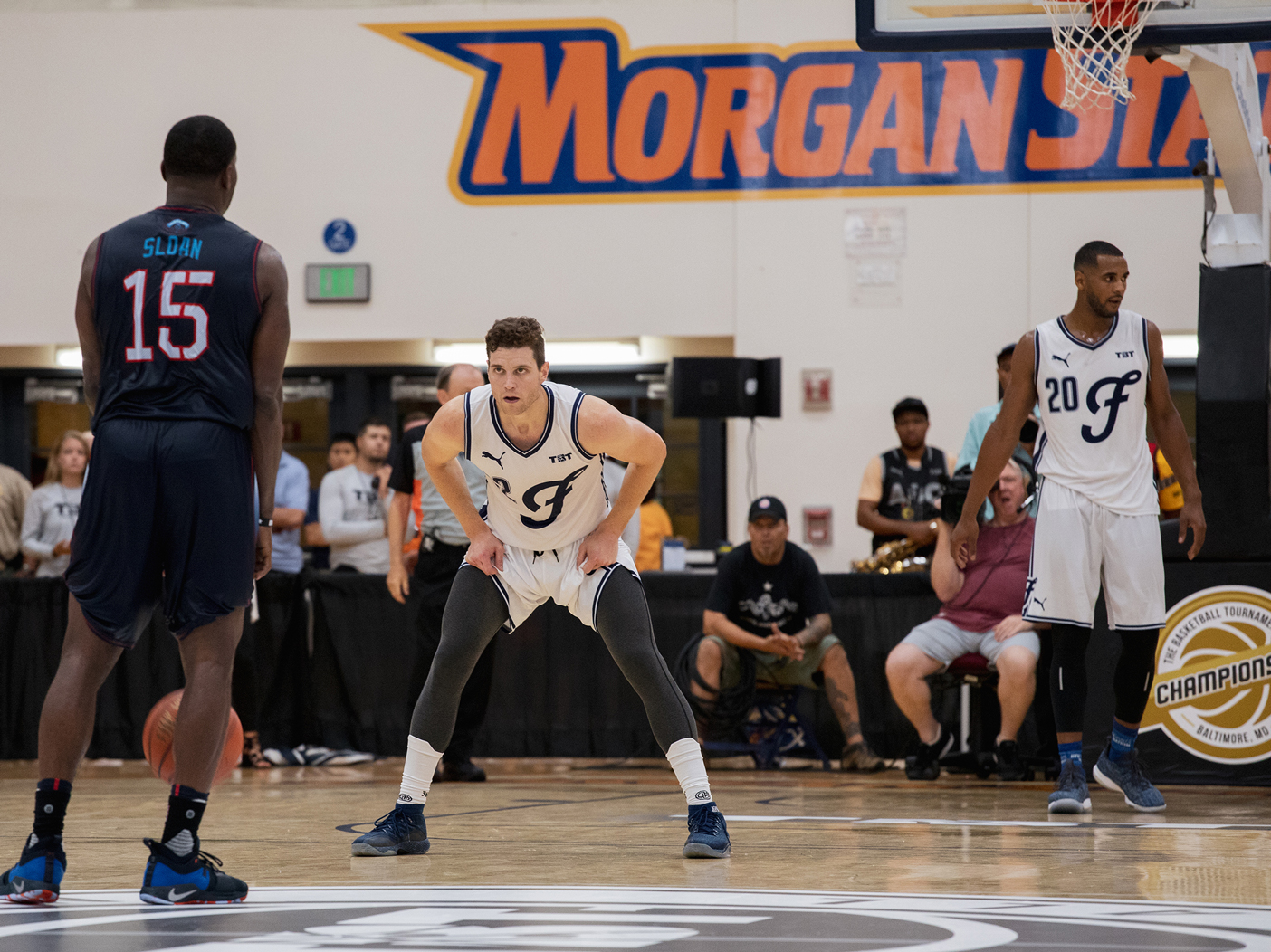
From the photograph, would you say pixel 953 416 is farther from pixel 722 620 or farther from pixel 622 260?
pixel 722 620

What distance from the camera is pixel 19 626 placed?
8.72 meters

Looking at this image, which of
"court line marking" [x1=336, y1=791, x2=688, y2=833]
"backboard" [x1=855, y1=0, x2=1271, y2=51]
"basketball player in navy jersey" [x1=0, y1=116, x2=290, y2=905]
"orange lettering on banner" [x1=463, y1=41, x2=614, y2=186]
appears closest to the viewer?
"basketball player in navy jersey" [x1=0, y1=116, x2=290, y2=905]

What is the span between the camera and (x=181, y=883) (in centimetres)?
336

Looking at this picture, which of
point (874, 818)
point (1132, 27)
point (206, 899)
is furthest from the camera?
point (1132, 27)

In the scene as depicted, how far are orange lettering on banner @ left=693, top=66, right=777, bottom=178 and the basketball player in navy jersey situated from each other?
7.74m

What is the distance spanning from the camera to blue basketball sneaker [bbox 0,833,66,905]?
335 centimetres

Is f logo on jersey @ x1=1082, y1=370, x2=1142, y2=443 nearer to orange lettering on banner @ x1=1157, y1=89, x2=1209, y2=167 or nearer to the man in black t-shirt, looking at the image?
the man in black t-shirt

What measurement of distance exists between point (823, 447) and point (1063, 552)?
5632mm

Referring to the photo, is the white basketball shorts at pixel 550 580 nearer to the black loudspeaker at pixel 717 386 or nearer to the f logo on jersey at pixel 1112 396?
the f logo on jersey at pixel 1112 396

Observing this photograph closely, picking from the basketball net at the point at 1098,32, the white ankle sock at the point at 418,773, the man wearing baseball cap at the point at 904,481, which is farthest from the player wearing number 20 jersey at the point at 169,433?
the man wearing baseball cap at the point at 904,481

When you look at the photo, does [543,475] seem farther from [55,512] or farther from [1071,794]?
[55,512]

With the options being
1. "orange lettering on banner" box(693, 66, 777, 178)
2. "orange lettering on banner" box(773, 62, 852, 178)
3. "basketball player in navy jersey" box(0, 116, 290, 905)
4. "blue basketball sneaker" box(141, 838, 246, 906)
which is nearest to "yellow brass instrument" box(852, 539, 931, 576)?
"orange lettering on banner" box(773, 62, 852, 178)

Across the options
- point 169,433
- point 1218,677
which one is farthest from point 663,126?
point 169,433

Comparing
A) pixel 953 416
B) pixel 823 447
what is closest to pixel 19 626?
pixel 823 447
